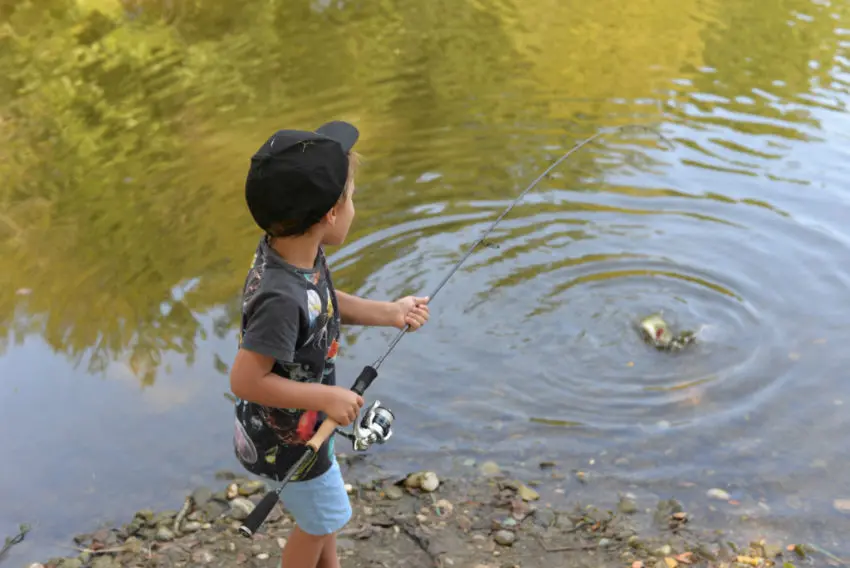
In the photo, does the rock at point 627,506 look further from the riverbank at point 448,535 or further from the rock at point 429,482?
the rock at point 429,482

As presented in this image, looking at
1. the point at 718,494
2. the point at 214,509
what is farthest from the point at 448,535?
the point at 718,494

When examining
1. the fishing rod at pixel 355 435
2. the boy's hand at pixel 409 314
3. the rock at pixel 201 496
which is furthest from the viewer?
the rock at pixel 201 496

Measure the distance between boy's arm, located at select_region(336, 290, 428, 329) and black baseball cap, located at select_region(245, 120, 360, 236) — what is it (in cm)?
52

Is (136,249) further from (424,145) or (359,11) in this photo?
(359,11)

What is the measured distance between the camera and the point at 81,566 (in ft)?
12.8

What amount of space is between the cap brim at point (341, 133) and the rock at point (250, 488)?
2.13 m

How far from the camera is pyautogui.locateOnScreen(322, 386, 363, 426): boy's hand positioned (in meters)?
2.71

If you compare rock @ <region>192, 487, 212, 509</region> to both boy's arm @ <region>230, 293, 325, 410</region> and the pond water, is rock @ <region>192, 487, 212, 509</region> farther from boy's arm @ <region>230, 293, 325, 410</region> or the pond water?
boy's arm @ <region>230, 293, 325, 410</region>

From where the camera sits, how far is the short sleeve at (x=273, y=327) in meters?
2.57

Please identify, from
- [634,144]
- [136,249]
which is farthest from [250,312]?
[634,144]

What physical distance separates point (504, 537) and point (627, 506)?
2.25 feet

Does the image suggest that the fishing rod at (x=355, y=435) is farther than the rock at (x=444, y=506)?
No

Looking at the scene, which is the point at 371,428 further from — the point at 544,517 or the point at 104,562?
the point at 104,562

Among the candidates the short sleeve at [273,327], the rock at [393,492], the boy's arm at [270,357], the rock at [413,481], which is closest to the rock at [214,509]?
the rock at [393,492]
